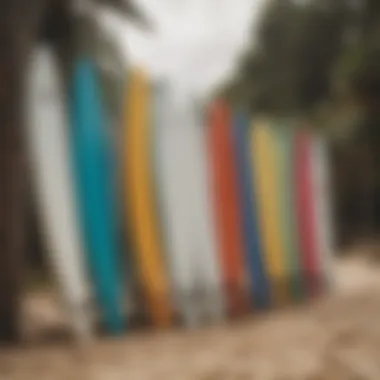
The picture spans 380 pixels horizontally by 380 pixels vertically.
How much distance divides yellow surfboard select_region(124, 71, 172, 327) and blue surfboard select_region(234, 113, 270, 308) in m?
0.44

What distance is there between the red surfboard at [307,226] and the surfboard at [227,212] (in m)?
0.50

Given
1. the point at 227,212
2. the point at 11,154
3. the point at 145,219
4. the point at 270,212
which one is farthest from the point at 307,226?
the point at 11,154

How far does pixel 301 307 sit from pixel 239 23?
164cm

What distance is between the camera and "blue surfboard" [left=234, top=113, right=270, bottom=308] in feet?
10.9

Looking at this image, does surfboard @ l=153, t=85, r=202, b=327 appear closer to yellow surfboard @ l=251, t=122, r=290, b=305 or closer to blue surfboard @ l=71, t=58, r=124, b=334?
blue surfboard @ l=71, t=58, r=124, b=334

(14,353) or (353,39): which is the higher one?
(353,39)

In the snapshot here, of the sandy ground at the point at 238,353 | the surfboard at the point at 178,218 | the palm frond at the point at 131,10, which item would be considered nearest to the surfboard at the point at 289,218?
the sandy ground at the point at 238,353

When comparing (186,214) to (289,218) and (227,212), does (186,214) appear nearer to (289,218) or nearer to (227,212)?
(227,212)

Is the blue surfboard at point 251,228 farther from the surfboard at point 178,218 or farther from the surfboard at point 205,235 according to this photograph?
the surfboard at point 178,218

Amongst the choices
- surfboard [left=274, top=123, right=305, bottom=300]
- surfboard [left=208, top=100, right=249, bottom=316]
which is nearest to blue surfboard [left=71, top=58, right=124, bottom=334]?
surfboard [left=208, top=100, right=249, bottom=316]

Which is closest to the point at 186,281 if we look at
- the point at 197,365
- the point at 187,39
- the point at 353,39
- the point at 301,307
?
the point at 301,307

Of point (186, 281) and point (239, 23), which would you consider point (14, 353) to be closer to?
point (186, 281)

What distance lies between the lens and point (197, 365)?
6.38ft

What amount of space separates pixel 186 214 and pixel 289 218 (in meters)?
0.74
